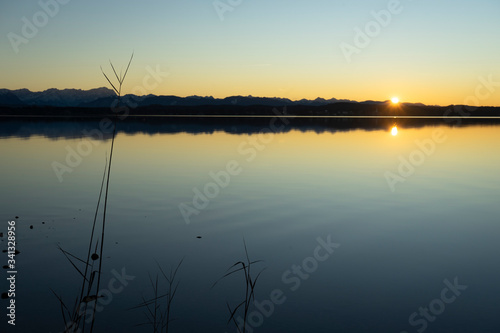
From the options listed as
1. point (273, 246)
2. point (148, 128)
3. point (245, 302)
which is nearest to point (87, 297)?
point (245, 302)

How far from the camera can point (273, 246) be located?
28.0ft

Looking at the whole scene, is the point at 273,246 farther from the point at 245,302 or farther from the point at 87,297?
the point at 87,297

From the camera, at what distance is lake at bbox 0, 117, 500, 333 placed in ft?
19.5

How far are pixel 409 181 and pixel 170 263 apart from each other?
38.7 feet

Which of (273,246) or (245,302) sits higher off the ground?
(245,302)

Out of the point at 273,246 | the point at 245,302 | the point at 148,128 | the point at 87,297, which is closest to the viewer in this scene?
the point at 87,297

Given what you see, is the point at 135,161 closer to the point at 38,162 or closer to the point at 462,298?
the point at 38,162

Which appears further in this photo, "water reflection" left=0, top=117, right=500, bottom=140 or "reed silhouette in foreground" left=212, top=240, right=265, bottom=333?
"water reflection" left=0, top=117, right=500, bottom=140

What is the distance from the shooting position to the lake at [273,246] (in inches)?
233

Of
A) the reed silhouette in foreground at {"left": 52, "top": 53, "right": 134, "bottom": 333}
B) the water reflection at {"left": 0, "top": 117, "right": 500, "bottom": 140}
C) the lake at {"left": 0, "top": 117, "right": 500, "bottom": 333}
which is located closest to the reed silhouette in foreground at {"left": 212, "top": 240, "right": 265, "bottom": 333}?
the lake at {"left": 0, "top": 117, "right": 500, "bottom": 333}

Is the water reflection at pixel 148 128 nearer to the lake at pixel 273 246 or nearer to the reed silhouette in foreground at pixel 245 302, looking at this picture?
the lake at pixel 273 246

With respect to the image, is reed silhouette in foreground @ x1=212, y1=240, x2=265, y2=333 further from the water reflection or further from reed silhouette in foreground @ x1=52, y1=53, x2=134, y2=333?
the water reflection

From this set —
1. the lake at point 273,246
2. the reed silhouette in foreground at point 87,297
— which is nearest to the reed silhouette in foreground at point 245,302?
the lake at point 273,246

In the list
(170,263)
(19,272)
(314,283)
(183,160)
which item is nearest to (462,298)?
(314,283)
